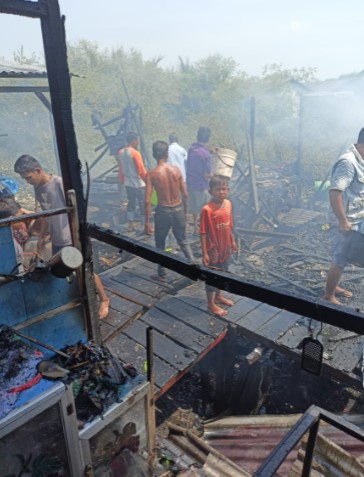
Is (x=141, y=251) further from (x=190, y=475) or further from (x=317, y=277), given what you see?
(x=317, y=277)

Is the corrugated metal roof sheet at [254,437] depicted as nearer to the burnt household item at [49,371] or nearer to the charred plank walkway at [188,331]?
the charred plank walkway at [188,331]

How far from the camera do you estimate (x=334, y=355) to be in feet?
15.5

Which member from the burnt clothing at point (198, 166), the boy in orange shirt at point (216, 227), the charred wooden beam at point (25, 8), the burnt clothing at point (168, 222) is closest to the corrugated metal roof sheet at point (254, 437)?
the boy in orange shirt at point (216, 227)

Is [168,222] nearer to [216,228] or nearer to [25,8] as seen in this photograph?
[216,228]

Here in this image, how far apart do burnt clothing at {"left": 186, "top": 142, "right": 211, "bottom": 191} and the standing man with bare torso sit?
2.08 m

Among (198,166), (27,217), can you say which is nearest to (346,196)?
(198,166)

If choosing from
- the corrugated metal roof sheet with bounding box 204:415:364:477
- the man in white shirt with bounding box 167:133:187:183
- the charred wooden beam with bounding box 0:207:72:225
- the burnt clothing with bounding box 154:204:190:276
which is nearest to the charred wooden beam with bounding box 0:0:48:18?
the charred wooden beam with bounding box 0:207:72:225

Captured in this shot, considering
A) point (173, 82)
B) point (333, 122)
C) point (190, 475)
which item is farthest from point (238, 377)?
point (173, 82)

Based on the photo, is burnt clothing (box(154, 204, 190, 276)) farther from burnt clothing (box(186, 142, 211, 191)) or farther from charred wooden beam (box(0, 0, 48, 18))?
charred wooden beam (box(0, 0, 48, 18))

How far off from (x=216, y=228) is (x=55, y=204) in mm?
2270

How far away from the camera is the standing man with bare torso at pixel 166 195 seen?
6.48 m

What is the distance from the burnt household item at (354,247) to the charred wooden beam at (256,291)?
3575 millimetres

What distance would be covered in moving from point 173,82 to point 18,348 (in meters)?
31.9

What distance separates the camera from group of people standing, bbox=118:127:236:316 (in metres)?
5.24
